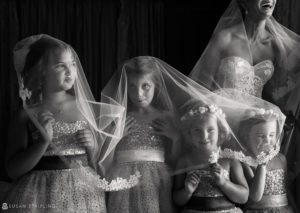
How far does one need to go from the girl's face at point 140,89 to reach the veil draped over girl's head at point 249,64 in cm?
26

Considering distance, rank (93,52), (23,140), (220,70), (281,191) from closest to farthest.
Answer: (23,140), (281,191), (220,70), (93,52)

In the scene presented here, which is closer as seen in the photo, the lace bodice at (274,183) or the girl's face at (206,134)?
the girl's face at (206,134)

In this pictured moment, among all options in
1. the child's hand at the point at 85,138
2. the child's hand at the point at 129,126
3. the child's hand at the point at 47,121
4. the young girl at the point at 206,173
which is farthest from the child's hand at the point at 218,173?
the child's hand at the point at 47,121

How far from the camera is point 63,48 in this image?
167 centimetres

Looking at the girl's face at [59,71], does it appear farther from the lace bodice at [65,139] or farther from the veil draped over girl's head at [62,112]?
the lace bodice at [65,139]

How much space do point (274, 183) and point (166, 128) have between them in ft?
1.49

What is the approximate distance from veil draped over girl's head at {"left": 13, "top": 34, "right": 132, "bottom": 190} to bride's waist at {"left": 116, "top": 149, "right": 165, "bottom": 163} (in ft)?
0.23

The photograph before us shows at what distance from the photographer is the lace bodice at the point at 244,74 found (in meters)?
1.95

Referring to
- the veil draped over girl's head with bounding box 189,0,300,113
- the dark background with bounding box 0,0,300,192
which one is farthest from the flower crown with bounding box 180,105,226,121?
the dark background with bounding box 0,0,300,192

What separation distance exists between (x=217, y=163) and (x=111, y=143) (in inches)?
14.7

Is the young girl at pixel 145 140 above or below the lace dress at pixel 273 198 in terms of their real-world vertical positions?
above

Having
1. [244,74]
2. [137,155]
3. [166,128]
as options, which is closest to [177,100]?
[166,128]

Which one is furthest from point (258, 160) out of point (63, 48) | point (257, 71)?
point (63, 48)

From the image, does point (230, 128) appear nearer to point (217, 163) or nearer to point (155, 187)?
point (217, 163)
